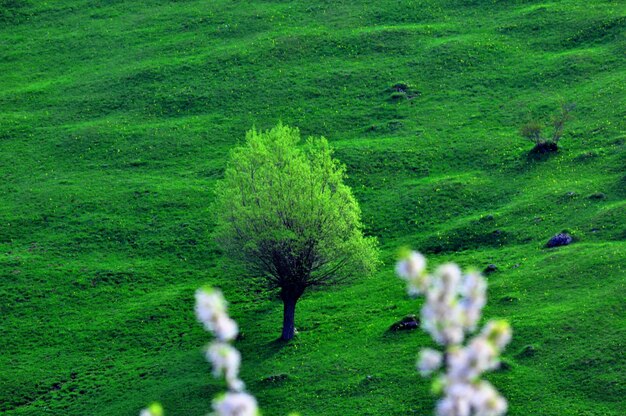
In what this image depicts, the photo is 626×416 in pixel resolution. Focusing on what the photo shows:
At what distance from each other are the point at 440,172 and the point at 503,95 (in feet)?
55.6

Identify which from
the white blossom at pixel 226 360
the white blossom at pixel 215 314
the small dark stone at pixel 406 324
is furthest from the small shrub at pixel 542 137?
the white blossom at pixel 215 314

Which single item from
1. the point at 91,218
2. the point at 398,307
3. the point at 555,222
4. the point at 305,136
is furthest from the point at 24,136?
the point at 555,222

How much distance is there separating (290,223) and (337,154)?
2644cm

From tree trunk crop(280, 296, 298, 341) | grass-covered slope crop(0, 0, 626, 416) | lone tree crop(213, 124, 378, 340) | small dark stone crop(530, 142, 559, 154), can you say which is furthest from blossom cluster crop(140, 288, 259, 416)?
small dark stone crop(530, 142, 559, 154)

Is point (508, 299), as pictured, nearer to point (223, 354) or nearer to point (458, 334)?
point (458, 334)

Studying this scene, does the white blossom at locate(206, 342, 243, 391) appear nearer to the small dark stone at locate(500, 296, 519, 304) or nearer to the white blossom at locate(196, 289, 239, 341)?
the white blossom at locate(196, 289, 239, 341)

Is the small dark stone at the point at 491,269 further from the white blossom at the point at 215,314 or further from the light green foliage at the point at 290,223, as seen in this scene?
the white blossom at the point at 215,314

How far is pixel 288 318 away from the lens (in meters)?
57.4

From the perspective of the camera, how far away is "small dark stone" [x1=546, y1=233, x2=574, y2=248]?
6269 cm

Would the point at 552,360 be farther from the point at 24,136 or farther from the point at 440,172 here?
the point at 24,136

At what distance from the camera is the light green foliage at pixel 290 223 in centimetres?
5653

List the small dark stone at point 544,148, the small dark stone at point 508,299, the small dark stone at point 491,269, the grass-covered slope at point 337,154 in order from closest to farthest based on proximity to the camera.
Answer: the grass-covered slope at point 337,154, the small dark stone at point 508,299, the small dark stone at point 491,269, the small dark stone at point 544,148

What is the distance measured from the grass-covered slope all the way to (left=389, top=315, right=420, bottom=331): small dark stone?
3.05 ft

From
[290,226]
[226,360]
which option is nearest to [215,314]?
[226,360]
